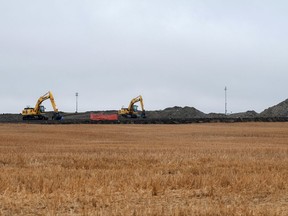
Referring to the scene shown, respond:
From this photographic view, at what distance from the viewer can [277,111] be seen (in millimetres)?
132000

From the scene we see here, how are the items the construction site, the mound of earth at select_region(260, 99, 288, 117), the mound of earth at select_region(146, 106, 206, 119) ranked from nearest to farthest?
1. the construction site
2. the mound of earth at select_region(146, 106, 206, 119)
3. the mound of earth at select_region(260, 99, 288, 117)

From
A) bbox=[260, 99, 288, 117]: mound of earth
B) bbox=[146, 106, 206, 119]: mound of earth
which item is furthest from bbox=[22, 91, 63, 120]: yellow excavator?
bbox=[260, 99, 288, 117]: mound of earth

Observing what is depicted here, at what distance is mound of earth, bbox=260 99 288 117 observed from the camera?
128350mm

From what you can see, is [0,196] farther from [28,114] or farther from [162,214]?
[28,114]

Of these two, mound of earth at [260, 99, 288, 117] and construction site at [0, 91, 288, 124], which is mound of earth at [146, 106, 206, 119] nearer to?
construction site at [0, 91, 288, 124]

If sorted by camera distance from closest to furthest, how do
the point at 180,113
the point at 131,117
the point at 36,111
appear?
1. the point at 36,111
2. the point at 131,117
3. the point at 180,113

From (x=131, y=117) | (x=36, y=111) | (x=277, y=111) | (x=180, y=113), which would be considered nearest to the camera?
(x=36, y=111)

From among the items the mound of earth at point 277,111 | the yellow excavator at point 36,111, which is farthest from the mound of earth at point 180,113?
the yellow excavator at point 36,111

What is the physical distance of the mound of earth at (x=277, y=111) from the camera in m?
128

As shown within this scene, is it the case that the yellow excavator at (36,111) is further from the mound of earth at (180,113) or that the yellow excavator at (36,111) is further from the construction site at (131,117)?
the mound of earth at (180,113)

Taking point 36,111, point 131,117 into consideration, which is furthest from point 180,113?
point 36,111

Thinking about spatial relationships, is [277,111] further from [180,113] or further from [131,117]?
[131,117]

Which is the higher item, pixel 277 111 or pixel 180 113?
pixel 277 111

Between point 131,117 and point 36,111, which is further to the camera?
point 131,117
